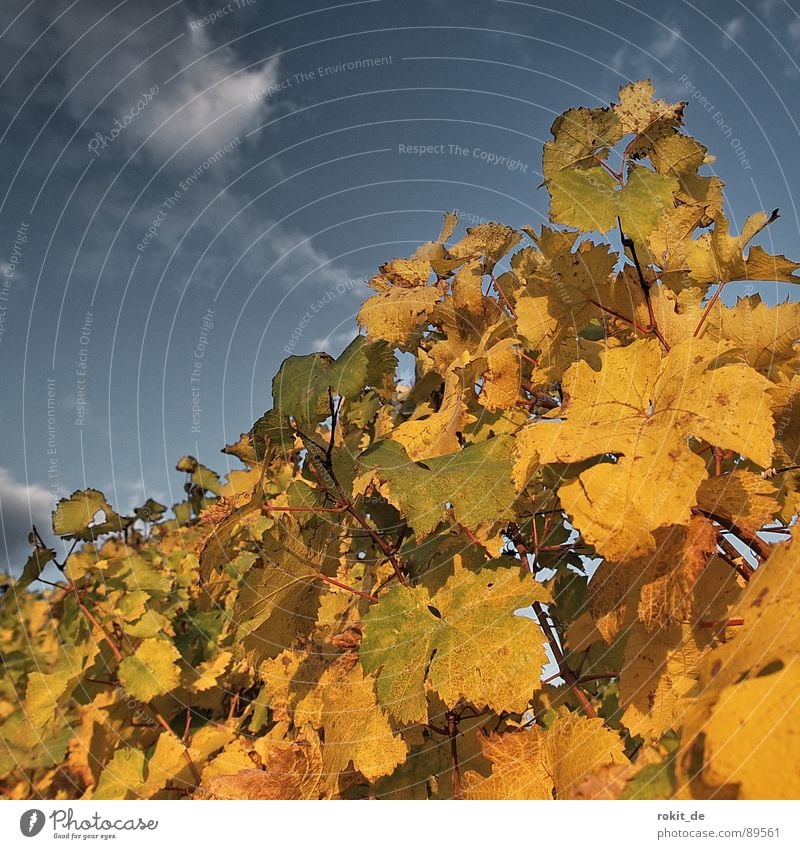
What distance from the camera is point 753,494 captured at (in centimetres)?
88

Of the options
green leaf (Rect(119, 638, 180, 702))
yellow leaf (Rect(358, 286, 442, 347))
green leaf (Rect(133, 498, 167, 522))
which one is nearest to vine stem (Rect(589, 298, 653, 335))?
yellow leaf (Rect(358, 286, 442, 347))

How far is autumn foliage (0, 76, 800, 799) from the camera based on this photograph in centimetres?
72

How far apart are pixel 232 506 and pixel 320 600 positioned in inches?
12.7

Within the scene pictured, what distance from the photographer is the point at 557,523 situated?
4.11 ft

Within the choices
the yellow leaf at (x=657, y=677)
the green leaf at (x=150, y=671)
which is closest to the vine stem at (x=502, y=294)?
the yellow leaf at (x=657, y=677)

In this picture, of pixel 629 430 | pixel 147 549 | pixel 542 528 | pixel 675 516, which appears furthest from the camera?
pixel 147 549

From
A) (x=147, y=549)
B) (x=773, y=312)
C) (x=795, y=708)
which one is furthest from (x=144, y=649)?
(x=773, y=312)

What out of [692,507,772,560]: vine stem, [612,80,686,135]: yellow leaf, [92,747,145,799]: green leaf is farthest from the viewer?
[92,747,145,799]: green leaf

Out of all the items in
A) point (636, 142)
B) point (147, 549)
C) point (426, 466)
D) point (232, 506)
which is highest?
point (147, 549)

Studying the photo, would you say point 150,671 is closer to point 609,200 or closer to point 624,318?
point 624,318

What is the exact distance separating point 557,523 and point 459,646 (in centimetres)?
42

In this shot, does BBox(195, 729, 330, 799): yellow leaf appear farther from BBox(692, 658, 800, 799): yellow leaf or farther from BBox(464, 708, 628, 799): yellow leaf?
BBox(692, 658, 800, 799): yellow leaf

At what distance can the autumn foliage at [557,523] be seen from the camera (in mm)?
724

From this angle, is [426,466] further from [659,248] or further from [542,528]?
[659,248]
